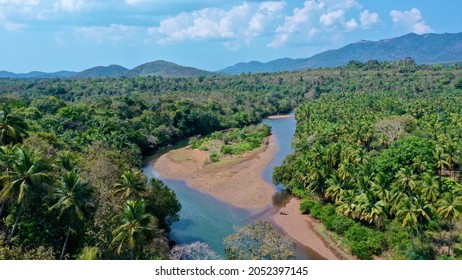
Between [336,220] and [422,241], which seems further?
[336,220]

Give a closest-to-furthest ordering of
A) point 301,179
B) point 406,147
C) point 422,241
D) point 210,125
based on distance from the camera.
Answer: point 422,241
point 406,147
point 301,179
point 210,125

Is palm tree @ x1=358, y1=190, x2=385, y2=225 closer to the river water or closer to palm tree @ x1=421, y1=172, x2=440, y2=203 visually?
palm tree @ x1=421, y1=172, x2=440, y2=203

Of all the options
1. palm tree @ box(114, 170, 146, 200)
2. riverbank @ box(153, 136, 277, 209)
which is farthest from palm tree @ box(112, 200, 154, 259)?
riverbank @ box(153, 136, 277, 209)

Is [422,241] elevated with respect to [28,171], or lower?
lower

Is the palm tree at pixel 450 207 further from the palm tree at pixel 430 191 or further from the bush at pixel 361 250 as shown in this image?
the bush at pixel 361 250

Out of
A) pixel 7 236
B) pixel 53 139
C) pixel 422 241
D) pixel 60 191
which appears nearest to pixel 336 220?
pixel 422 241

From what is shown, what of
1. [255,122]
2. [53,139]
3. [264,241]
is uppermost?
[53,139]
